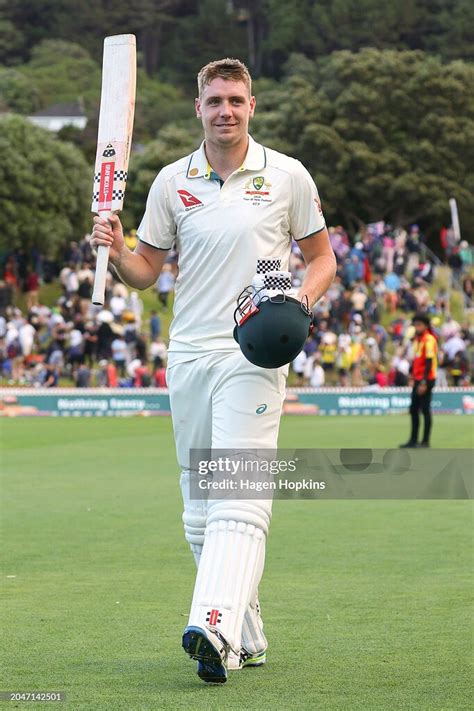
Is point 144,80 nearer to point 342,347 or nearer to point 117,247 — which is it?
point 342,347

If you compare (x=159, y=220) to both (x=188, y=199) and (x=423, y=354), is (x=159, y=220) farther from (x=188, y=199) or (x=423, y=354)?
(x=423, y=354)

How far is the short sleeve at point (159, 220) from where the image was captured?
22.1ft

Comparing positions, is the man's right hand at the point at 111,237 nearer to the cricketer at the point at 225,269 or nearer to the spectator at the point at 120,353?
the cricketer at the point at 225,269

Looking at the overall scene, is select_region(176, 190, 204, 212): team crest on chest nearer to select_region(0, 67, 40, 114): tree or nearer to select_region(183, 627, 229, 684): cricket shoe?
select_region(183, 627, 229, 684): cricket shoe

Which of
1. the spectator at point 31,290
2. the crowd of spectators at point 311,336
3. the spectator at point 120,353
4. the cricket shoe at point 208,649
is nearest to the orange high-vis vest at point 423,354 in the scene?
the crowd of spectators at point 311,336

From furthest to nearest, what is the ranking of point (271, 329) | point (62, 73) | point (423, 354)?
point (62, 73) < point (423, 354) < point (271, 329)

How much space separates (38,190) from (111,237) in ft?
187

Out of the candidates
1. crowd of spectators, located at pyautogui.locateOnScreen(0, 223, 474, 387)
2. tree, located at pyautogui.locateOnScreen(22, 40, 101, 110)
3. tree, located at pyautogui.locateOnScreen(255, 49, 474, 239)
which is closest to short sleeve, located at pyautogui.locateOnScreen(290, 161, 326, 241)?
crowd of spectators, located at pyautogui.locateOnScreen(0, 223, 474, 387)

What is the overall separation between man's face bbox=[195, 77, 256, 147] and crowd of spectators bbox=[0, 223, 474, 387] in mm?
27459

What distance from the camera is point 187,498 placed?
6.59m

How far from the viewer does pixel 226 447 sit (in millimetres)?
6324

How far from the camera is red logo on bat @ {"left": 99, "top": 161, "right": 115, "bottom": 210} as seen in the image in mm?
6805

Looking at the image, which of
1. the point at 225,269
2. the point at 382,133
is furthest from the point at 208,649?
the point at 382,133

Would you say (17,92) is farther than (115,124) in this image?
Yes
